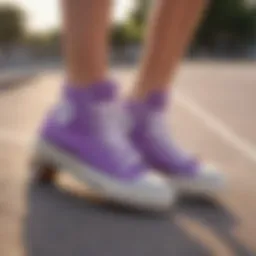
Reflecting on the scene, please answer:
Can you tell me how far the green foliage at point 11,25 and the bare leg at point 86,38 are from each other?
4.62 ft

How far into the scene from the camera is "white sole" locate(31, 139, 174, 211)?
740mm

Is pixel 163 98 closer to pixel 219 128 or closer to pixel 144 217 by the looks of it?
pixel 144 217

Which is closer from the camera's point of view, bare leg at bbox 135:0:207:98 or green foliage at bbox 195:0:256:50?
bare leg at bbox 135:0:207:98

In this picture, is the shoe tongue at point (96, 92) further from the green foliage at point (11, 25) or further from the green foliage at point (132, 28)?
the green foliage at point (132, 28)

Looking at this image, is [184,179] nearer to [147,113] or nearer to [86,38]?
[147,113]

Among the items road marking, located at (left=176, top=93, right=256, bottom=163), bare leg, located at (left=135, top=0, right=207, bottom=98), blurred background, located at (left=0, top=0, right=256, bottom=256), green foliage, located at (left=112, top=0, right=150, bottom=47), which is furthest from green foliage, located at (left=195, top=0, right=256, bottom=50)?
bare leg, located at (left=135, top=0, right=207, bottom=98)

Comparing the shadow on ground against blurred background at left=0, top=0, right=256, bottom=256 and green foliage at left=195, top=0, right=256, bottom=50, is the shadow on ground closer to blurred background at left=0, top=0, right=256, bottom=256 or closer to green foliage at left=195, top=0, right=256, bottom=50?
blurred background at left=0, top=0, right=256, bottom=256

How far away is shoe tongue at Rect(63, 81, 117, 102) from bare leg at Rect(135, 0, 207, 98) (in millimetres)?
55

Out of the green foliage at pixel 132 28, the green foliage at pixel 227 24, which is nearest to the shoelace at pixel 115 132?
the green foliage at pixel 132 28

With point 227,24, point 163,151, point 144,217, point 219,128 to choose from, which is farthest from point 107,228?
point 227,24

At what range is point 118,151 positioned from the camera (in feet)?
2.55

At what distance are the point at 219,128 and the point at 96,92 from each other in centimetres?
41

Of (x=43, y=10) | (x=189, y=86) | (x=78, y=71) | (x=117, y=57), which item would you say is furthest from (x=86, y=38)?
(x=117, y=57)

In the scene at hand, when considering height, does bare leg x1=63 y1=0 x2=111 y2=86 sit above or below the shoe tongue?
above
